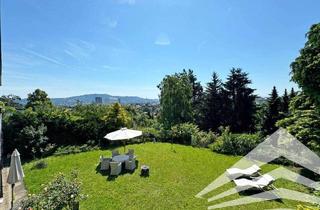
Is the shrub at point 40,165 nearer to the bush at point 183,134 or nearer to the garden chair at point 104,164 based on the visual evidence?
the garden chair at point 104,164

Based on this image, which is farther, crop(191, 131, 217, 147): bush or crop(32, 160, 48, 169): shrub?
crop(191, 131, 217, 147): bush

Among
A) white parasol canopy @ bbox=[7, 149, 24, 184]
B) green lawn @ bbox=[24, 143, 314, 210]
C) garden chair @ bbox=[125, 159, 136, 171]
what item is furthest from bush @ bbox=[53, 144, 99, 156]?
white parasol canopy @ bbox=[7, 149, 24, 184]

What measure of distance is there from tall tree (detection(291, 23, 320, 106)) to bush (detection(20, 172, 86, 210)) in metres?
9.04

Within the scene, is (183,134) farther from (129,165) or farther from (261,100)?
(261,100)

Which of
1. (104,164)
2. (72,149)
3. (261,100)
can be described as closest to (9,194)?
(104,164)

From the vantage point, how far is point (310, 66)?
853cm

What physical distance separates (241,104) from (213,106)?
3.73m

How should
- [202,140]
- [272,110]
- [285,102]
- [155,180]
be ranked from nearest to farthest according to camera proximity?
1. [155,180]
2. [202,140]
3. [272,110]
4. [285,102]

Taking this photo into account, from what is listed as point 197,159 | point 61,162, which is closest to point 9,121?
point 61,162

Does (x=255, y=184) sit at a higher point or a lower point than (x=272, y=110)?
lower

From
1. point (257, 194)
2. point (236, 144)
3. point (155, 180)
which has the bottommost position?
point (257, 194)

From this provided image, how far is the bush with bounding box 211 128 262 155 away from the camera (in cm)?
1560

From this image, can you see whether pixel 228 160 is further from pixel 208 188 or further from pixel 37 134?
pixel 37 134

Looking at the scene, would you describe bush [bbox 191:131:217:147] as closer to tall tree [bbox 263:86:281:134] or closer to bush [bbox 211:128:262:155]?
bush [bbox 211:128:262:155]
